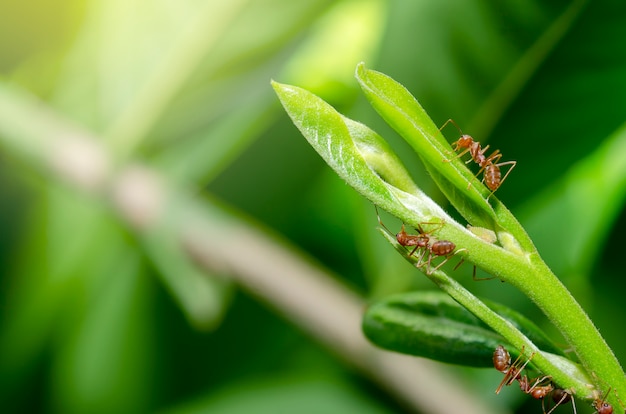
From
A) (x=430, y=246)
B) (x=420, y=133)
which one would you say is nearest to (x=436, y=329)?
(x=430, y=246)

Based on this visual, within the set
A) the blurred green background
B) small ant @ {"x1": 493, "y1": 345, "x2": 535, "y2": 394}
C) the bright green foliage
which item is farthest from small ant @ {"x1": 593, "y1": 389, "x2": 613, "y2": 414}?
the blurred green background

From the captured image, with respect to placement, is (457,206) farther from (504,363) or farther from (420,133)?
(504,363)

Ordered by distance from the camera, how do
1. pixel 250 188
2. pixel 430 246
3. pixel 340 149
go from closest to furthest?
pixel 340 149
pixel 430 246
pixel 250 188

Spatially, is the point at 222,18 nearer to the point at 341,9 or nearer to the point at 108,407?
the point at 341,9

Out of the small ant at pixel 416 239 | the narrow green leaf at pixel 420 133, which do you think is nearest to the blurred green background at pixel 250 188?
the small ant at pixel 416 239

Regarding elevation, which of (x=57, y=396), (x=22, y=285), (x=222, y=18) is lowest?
(x=57, y=396)

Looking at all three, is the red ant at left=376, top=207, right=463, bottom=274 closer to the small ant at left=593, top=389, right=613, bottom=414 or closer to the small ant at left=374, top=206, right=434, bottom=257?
the small ant at left=374, top=206, right=434, bottom=257

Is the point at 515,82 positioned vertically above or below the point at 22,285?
above

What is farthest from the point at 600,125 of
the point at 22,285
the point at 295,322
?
the point at 22,285
